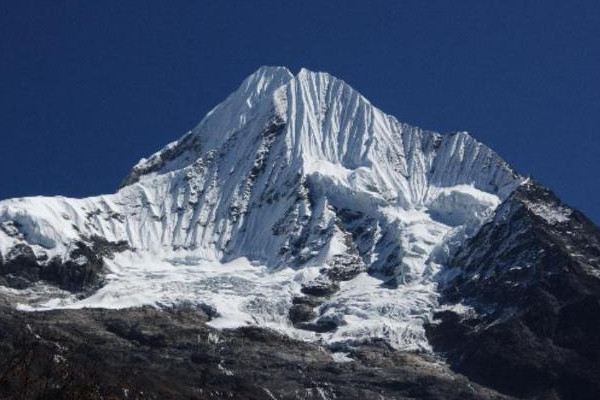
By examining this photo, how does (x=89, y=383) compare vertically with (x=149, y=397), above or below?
below

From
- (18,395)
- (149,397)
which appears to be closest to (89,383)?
(18,395)

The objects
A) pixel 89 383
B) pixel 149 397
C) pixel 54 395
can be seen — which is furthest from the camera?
pixel 149 397

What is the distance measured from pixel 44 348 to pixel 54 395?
149 m

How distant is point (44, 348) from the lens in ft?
647

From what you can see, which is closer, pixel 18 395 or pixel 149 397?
pixel 18 395

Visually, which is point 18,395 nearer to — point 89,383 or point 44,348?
point 89,383

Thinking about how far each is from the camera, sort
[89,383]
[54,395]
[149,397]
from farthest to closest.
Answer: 1. [149,397]
2. [54,395]
3. [89,383]

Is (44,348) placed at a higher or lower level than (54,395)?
higher

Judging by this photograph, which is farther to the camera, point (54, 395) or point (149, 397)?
point (149, 397)

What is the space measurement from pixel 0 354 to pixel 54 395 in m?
153

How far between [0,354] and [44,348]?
7.20 metres

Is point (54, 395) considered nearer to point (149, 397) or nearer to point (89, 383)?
point (89, 383)

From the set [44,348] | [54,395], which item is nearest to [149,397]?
[44,348]

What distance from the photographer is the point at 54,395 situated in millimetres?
51344
